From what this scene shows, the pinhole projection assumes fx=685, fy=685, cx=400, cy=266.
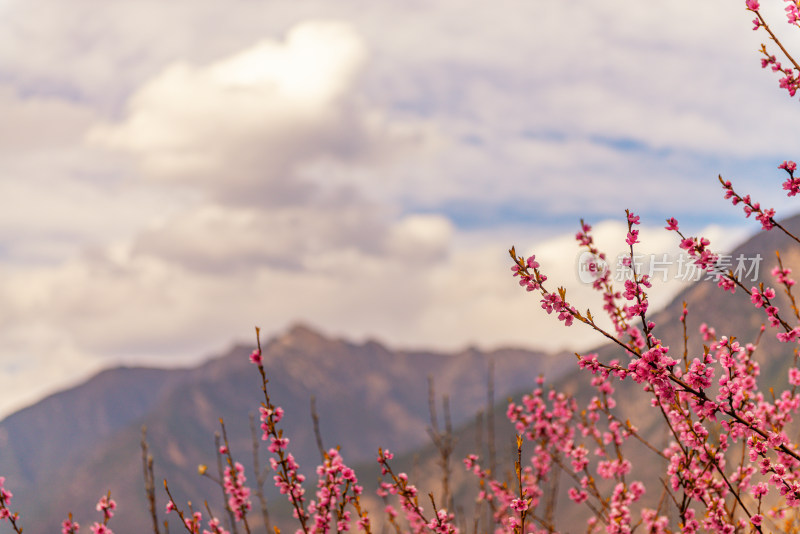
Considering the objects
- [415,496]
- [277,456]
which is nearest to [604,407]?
[415,496]

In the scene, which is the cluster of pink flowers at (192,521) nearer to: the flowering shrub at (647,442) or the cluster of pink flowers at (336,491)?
the flowering shrub at (647,442)

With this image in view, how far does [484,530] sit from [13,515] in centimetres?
653

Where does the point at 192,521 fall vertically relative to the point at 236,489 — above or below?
below

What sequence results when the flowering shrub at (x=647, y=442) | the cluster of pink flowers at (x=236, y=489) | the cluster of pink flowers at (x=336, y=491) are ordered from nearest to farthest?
the flowering shrub at (x=647, y=442), the cluster of pink flowers at (x=336, y=491), the cluster of pink flowers at (x=236, y=489)

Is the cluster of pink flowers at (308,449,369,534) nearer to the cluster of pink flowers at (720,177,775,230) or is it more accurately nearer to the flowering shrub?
the flowering shrub

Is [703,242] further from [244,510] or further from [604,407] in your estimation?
[244,510]

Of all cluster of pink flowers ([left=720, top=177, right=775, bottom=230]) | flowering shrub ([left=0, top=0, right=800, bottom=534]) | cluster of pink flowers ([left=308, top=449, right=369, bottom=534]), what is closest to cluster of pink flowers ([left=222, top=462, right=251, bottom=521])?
flowering shrub ([left=0, top=0, right=800, bottom=534])

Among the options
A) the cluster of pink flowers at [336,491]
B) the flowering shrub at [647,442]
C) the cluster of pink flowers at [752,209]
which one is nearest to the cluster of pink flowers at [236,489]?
the flowering shrub at [647,442]

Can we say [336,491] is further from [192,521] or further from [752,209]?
[752,209]

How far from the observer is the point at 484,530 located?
10672 mm

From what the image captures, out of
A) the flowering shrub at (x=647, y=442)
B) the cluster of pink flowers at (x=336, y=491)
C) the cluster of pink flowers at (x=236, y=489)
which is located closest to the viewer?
the flowering shrub at (x=647, y=442)

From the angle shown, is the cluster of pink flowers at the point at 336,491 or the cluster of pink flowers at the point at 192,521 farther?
the cluster of pink flowers at the point at 336,491

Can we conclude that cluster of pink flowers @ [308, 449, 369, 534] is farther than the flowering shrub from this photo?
Yes

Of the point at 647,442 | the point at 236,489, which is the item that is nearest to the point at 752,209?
the point at 647,442
